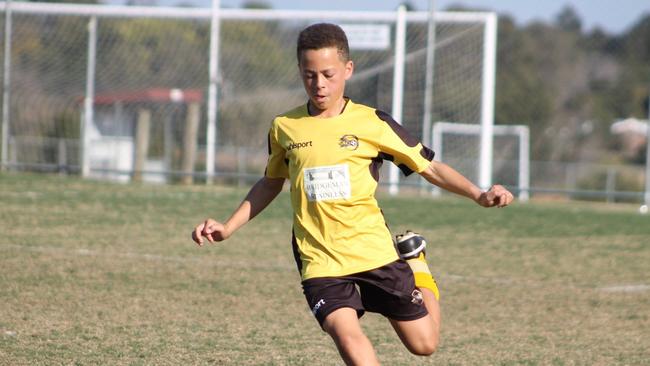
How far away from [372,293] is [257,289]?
386 centimetres

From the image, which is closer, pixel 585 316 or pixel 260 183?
pixel 260 183

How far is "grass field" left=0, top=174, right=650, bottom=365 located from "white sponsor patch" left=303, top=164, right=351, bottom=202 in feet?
5.07

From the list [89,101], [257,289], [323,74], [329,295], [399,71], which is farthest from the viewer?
[399,71]

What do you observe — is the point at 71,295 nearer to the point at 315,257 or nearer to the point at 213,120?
the point at 315,257

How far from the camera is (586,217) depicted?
50.8ft

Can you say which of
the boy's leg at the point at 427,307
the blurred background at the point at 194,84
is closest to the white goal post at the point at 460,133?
the blurred background at the point at 194,84

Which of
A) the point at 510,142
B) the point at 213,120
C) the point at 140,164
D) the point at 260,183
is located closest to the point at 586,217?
the point at 213,120

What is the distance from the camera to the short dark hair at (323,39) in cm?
466

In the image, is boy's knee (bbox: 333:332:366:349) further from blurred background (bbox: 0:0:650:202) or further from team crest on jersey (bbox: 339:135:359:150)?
blurred background (bbox: 0:0:650:202)

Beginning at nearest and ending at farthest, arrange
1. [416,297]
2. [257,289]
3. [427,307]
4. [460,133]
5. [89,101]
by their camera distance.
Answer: [416,297], [427,307], [257,289], [89,101], [460,133]

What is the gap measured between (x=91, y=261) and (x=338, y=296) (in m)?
5.30

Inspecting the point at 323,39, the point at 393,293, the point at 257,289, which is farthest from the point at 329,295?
the point at 257,289

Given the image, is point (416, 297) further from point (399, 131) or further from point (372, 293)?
point (399, 131)

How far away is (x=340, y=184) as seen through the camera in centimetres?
466
